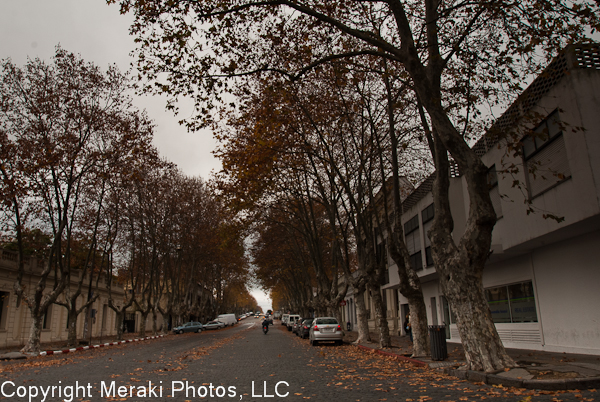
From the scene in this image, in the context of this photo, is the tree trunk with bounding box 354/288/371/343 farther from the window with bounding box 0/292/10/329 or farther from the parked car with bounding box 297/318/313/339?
the window with bounding box 0/292/10/329

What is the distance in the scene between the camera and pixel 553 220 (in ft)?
39.1

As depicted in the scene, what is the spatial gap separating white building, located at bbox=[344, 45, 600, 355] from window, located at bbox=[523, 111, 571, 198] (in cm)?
3

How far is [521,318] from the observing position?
1598 centimetres

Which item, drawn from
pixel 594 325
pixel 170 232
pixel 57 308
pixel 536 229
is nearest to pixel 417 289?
pixel 536 229

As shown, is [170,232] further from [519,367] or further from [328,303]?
[519,367]

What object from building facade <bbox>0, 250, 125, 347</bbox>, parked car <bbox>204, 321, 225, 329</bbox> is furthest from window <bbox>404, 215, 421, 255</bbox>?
parked car <bbox>204, 321, 225, 329</bbox>

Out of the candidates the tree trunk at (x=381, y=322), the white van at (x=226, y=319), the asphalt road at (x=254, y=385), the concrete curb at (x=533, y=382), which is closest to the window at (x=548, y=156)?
the concrete curb at (x=533, y=382)

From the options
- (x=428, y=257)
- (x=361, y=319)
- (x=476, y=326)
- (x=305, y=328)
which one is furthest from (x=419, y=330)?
(x=305, y=328)

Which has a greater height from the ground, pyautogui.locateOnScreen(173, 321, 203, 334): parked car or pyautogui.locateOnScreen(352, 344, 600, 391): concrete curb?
pyautogui.locateOnScreen(352, 344, 600, 391): concrete curb

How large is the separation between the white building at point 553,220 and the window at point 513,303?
0.12 ft

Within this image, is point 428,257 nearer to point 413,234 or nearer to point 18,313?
point 413,234

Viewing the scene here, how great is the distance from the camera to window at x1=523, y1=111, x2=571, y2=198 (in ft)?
39.0

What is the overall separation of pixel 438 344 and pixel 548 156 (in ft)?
20.3

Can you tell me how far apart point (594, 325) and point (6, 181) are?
21.3m
